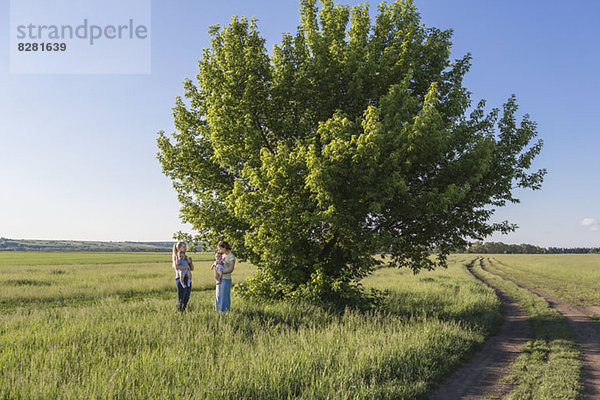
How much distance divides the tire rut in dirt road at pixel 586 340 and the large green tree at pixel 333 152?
4.17 m

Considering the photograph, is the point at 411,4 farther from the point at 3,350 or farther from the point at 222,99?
the point at 3,350

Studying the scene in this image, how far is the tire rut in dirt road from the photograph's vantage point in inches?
268

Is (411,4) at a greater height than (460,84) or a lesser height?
greater

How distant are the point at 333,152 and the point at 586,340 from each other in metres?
9.21

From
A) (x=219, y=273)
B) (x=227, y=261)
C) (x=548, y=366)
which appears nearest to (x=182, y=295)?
(x=219, y=273)

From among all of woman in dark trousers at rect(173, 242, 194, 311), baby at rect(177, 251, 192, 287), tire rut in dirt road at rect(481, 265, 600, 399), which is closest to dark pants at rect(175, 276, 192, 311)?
woman in dark trousers at rect(173, 242, 194, 311)

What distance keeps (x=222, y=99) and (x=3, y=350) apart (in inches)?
371

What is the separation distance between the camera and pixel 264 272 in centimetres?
1317

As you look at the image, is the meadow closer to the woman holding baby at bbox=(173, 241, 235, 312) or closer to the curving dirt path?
the curving dirt path

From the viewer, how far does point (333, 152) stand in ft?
32.5

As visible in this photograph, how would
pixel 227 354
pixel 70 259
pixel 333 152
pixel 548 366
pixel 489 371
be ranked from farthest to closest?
pixel 70 259 < pixel 333 152 < pixel 548 366 < pixel 489 371 < pixel 227 354

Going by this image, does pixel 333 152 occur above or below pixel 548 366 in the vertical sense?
above

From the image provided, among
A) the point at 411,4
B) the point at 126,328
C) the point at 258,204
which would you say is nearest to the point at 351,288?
the point at 258,204

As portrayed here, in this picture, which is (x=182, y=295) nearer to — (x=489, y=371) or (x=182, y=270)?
(x=182, y=270)
